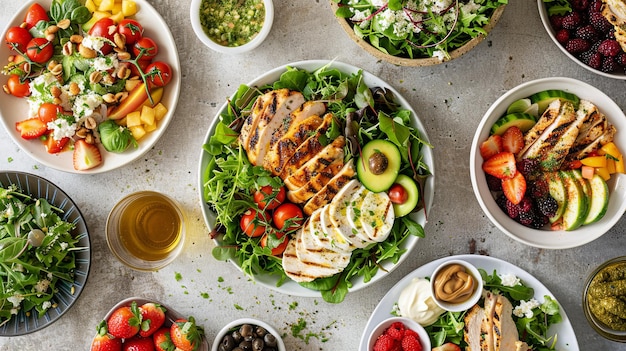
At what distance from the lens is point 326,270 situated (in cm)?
264

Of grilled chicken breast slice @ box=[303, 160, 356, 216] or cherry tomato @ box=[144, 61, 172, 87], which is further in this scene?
cherry tomato @ box=[144, 61, 172, 87]

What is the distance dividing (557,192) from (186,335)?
5.90 ft

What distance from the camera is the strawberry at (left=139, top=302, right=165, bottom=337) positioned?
2799mm

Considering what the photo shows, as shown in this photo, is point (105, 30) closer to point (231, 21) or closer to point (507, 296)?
point (231, 21)

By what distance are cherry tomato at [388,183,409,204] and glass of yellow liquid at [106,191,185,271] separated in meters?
0.99

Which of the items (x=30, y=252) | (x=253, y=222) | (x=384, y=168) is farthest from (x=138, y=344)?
(x=384, y=168)

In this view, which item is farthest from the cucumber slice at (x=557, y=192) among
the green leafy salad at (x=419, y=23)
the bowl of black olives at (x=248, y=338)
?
the bowl of black olives at (x=248, y=338)

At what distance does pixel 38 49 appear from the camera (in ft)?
9.03

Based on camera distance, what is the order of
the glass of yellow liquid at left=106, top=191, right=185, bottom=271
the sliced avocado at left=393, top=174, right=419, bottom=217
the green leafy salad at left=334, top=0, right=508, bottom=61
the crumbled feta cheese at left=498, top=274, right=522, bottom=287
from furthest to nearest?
the glass of yellow liquid at left=106, top=191, right=185, bottom=271 → the crumbled feta cheese at left=498, top=274, right=522, bottom=287 → the sliced avocado at left=393, top=174, right=419, bottom=217 → the green leafy salad at left=334, top=0, right=508, bottom=61

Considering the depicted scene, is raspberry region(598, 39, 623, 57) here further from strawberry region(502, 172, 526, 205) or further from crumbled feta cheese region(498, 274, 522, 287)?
crumbled feta cheese region(498, 274, 522, 287)

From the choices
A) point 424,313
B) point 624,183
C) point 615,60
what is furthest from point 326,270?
point 615,60

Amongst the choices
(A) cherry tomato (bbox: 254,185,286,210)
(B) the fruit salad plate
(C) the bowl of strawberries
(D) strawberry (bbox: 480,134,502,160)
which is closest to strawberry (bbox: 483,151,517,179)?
(D) strawberry (bbox: 480,134,502,160)

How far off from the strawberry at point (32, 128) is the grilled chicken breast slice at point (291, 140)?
1.14 m

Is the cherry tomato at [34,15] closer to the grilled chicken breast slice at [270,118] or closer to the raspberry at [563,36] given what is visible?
the grilled chicken breast slice at [270,118]
